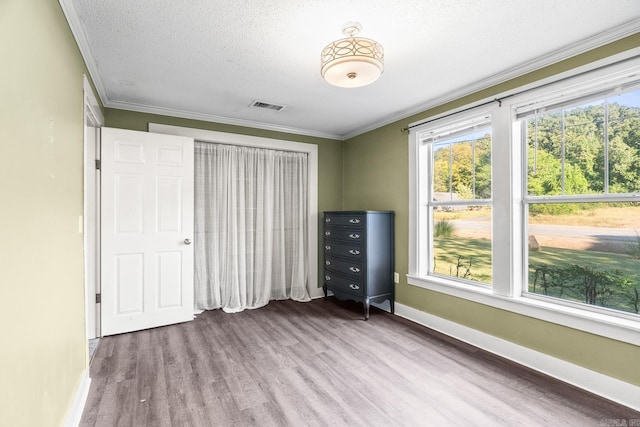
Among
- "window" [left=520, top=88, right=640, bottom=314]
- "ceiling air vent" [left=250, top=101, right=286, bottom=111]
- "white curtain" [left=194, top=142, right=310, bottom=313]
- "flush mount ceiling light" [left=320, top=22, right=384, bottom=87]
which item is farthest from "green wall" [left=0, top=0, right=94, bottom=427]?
"window" [left=520, top=88, right=640, bottom=314]

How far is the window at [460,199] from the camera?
2947 millimetres

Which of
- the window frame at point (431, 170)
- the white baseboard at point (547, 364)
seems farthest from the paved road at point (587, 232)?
the white baseboard at point (547, 364)

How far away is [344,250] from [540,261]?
198cm

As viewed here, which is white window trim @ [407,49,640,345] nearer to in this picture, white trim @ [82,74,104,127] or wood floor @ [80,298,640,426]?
wood floor @ [80,298,640,426]

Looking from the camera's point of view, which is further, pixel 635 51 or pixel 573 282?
pixel 573 282

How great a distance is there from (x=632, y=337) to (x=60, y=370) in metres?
3.31

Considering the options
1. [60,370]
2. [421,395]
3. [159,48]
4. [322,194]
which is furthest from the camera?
[322,194]

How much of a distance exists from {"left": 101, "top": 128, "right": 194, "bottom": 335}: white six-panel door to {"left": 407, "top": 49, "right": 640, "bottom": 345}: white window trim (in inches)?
111

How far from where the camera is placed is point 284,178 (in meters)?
4.32

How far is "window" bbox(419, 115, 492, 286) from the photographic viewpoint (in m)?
2.95

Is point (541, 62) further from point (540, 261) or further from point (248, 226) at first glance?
point (248, 226)

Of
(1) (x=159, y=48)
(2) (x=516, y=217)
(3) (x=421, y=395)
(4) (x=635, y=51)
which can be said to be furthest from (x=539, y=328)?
(1) (x=159, y=48)

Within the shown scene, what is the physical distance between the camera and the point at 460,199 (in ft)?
10.4

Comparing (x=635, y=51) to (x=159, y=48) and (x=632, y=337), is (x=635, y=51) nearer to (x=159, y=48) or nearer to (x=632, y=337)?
(x=632, y=337)
